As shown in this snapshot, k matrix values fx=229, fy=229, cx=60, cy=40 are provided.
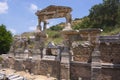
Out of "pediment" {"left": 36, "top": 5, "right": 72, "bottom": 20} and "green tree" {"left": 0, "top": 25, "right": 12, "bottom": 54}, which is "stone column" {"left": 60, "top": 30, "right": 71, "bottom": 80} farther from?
"green tree" {"left": 0, "top": 25, "right": 12, "bottom": 54}

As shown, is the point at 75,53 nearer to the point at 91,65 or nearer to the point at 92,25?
the point at 91,65

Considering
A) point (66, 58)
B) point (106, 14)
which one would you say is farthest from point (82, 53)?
point (106, 14)

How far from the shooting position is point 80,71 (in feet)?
56.2

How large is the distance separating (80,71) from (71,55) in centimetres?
169

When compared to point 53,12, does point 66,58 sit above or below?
below

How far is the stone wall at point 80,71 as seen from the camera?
16.6 m

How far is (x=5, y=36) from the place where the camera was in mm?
40875

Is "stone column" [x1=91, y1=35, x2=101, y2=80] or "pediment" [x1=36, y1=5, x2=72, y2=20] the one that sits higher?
"pediment" [x1=36, y1=5, x2=72, y2=20]

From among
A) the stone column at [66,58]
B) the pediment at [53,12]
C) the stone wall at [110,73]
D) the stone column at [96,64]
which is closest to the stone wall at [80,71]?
the stone column at [66,58]

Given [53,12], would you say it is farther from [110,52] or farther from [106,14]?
[106,14]

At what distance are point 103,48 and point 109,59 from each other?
0.90 m

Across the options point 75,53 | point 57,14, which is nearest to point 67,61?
point 75,53

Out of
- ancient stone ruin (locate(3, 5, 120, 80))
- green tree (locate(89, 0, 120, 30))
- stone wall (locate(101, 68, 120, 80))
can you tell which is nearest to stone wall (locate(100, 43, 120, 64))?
ancient stone ruin (locate(3, 5, 120, 80))

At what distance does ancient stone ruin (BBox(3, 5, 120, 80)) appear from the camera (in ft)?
52.0
